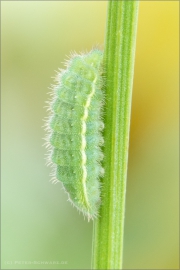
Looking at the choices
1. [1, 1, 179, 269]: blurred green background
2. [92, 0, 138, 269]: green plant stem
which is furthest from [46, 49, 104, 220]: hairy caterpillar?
[1, 1, 179, 269]: blurred green background

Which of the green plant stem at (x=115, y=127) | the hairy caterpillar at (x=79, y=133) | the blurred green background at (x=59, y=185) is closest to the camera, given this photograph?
the green plant stem at (x=115, y=127)

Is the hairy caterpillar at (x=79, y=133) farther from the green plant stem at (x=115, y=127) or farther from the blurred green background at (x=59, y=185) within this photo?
the blurred green background at (x=59, y=185)

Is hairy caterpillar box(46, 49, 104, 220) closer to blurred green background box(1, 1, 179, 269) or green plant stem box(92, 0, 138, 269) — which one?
green plant stem box(92, 0, 138, 269)

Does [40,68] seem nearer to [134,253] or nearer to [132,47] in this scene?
[134,253]

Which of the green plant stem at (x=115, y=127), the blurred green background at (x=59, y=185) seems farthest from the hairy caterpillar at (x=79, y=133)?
the blurred green background at (x=59, y=185)

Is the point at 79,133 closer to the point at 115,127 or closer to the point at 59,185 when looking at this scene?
the point at 115,127

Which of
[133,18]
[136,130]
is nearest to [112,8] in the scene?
[133,18]
